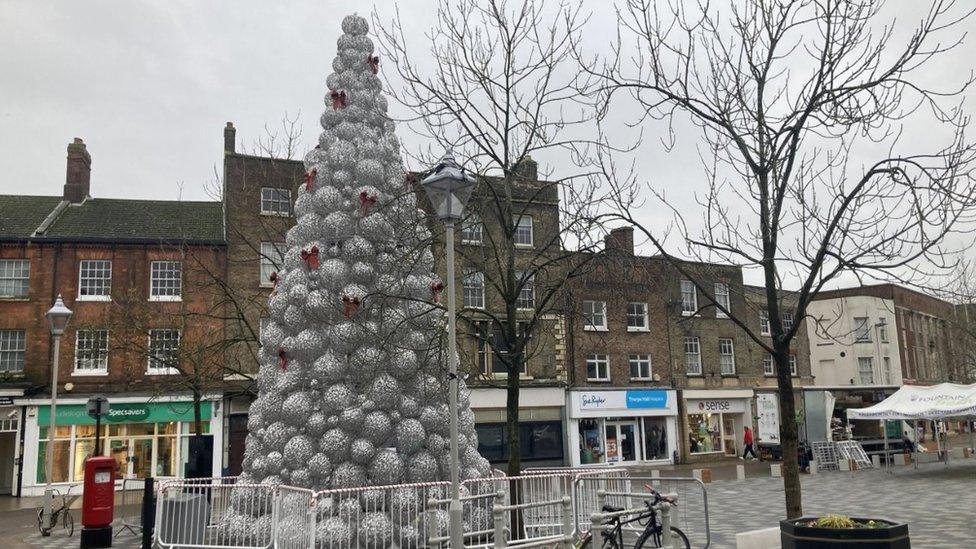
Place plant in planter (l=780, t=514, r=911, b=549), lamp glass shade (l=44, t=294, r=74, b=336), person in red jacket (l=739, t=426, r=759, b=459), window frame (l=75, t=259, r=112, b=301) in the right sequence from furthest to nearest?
person in red jacket (l=739, t=426, r=759, b=459)
window frame (l=75, t=259, r=112, b=301)
lamp glass shade (l=44, t=294, r=74, b=336)
plant in planter (l=780, t=514, r=911, b=549)

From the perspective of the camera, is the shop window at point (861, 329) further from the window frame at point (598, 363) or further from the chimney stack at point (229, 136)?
the chimney stack at point (229, 136)

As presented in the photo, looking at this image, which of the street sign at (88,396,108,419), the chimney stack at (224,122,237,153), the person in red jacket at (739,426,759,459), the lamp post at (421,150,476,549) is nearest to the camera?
the lamp post at (421,150,476,549)

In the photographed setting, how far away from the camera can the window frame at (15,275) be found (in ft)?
90.7

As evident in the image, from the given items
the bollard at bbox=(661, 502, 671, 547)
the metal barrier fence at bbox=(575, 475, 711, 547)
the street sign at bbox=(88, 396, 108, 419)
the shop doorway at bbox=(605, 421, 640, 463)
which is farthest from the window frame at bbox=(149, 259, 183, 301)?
the bollard at bbox=(661, 502, 671, 547)

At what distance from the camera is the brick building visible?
26594 millimetres

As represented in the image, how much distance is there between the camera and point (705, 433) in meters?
37.5

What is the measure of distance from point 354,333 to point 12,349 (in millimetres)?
21589

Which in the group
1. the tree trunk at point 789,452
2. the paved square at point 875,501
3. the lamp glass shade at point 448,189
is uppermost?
the lamp glass shade at point 448,189

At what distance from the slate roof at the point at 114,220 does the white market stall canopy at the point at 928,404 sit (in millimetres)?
25919

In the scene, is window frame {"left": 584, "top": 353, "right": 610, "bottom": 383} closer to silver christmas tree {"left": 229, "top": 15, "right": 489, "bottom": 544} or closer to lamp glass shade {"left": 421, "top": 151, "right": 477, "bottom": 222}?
silver christmas tree {"left": 229, "top": 15, "right": 489, "bottom": 544}

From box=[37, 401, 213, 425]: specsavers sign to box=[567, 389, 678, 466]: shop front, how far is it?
16.0m

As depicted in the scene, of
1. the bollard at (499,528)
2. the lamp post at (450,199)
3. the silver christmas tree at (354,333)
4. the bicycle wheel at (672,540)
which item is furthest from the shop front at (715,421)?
the lamp post at (450,199)

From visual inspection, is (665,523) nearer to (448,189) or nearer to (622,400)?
(448,189)

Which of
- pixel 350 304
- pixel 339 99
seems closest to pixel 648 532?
pixel 350 304
